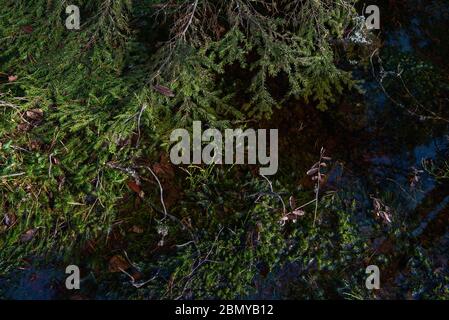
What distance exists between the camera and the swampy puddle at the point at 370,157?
11.3 ft

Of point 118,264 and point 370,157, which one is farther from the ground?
point 370,157

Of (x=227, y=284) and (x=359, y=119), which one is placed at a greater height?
(x=359, y=119)

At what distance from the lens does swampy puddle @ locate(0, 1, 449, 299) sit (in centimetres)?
345

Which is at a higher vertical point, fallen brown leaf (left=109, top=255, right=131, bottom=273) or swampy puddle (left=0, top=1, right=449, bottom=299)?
swampy puddle (left=0, top=1, right=449, bottom=299)

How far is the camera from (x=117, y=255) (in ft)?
11.7

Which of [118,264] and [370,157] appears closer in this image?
[118,264]

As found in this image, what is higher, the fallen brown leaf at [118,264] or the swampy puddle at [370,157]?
the swampy puddle at [370,157]

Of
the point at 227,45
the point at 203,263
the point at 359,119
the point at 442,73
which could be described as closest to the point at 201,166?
the point at 203,263

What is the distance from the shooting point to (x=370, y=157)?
12.5 feet

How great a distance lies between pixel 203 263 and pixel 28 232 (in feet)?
5.02
